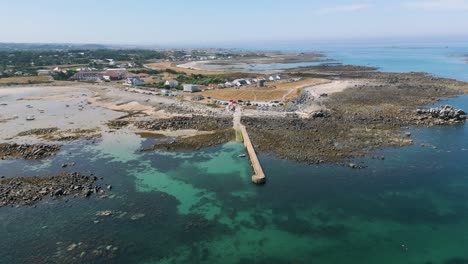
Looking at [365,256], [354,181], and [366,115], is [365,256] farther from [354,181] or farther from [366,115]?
[366,115]

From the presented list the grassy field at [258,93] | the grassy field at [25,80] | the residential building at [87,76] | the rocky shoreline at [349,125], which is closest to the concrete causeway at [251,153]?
the rocky shoreline at [349,125]

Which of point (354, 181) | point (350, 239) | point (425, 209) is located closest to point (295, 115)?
point (354, 181)

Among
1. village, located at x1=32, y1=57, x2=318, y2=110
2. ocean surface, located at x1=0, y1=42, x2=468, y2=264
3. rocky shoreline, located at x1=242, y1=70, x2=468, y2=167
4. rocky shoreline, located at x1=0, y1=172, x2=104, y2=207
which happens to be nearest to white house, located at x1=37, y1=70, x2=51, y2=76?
village, located at x1=32, y1=57, x2=318, y2=110

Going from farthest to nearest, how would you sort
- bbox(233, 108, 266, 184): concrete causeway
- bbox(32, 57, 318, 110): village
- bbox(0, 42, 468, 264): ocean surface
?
bbox(32, 57, 318, 110): village, bbox(233, 108, 266, 184): concrete causeway, bbox(0, 42, 468, 264): ocean surface

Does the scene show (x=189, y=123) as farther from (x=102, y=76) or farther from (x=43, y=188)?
(x=102, y=76)

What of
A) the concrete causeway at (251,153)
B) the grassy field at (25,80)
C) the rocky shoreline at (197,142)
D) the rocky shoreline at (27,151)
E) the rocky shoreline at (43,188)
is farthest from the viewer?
the grassy field at (25,80)

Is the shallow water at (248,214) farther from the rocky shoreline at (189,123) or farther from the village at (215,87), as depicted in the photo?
the village at (215,87)

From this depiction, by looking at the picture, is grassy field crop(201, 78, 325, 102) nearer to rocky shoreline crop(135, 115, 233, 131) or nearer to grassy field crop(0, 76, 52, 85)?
rocky shoreline crop(135, 115, 233, 131)
